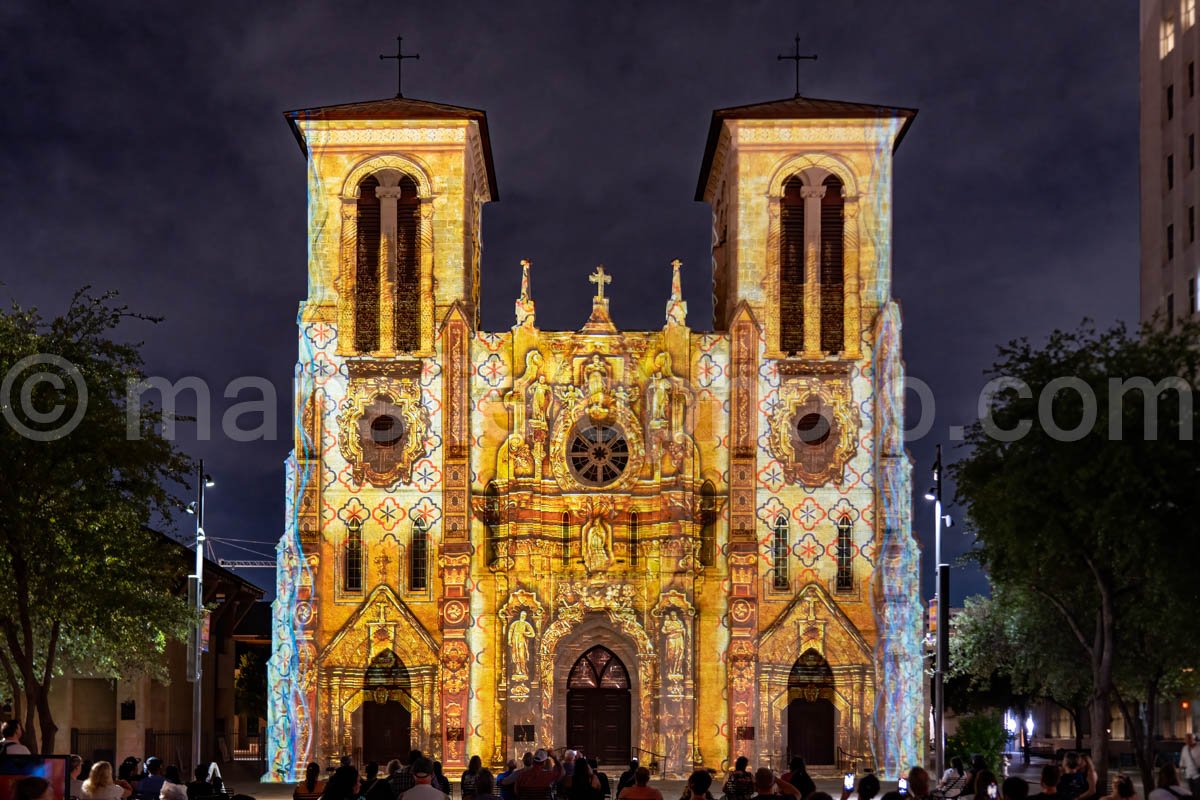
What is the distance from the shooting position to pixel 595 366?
2000 inches

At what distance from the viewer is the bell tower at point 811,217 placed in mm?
51938

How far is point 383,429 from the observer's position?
51.4 metres

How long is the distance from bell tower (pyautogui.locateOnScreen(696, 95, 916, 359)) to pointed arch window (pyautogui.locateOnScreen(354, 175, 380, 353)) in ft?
38.7

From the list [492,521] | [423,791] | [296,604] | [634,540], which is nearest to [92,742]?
[296,604]

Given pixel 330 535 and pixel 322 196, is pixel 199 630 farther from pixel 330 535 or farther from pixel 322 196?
pixel 322 196

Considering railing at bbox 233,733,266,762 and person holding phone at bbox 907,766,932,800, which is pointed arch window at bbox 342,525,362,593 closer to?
railing at bbox 233,733,266,762

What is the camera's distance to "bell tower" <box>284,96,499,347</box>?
171ft

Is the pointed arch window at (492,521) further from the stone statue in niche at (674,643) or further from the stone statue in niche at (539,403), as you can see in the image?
the stone statue in niche at (674,643)

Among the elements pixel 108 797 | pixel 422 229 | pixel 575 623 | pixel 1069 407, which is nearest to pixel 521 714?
pixel 575 623

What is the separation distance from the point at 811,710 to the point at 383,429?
53.9 feet

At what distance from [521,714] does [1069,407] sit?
2179 centimetres

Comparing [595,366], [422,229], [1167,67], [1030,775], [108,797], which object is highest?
[1167,67]

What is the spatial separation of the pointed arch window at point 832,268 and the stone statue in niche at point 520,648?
13407 millimetres

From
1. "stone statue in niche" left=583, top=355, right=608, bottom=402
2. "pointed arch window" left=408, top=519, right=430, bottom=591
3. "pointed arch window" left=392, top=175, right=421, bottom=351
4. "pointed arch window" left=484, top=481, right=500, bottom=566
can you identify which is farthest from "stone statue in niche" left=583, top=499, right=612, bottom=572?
"pointed arch window" left=392, top=175, right=421, bottom=351
